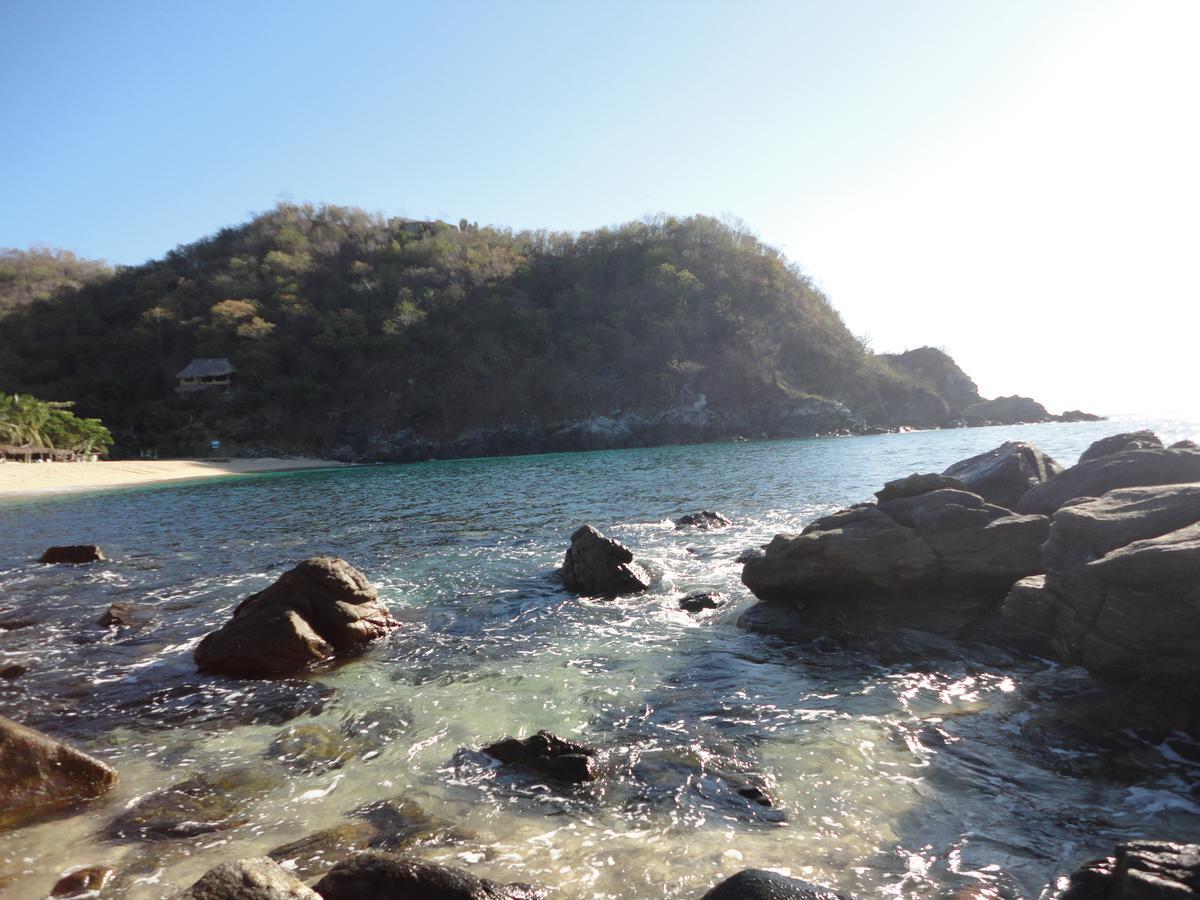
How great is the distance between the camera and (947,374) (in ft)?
284

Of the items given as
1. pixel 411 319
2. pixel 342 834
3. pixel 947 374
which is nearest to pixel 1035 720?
pixel 342 834

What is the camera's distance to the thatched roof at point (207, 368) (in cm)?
6825

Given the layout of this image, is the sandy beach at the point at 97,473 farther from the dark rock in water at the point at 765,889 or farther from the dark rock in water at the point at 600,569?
the dark rock in water at the point at 765,889

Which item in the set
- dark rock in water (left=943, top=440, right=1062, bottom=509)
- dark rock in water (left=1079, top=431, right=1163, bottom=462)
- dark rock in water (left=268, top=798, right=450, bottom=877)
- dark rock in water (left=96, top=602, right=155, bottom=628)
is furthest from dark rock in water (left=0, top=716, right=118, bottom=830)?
dark rock in water (left=1079, top=431, right=1163, bottom=462)

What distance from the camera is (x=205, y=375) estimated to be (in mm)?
68750

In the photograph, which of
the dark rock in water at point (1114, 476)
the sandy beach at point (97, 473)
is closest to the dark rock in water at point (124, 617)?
the dark rock in water at point (1114, 476)

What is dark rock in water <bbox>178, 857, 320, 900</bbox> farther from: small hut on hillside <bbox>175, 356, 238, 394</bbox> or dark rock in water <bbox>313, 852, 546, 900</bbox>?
small hut on hillside <bbox>175, 356, 238, 394</bbox>

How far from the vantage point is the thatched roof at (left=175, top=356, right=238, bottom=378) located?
68250 mm

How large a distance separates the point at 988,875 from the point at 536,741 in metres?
3.29

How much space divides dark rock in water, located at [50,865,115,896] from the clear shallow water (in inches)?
3.3

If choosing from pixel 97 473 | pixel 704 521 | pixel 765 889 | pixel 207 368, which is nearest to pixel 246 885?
pixel 765 889

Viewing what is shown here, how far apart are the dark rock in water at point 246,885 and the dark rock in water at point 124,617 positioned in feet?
27.5

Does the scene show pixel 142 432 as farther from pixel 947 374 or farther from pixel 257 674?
pixel 947 374

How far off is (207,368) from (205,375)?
81 centimetres
